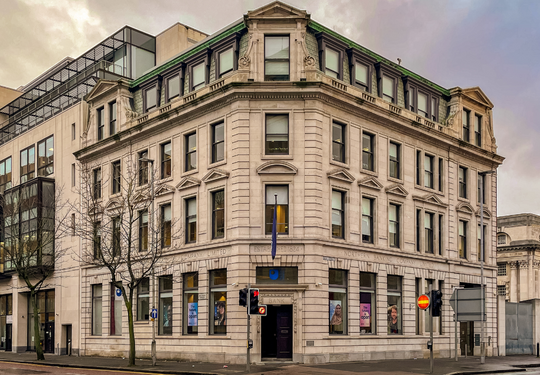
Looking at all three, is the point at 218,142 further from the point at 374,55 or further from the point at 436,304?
the point at 436,304

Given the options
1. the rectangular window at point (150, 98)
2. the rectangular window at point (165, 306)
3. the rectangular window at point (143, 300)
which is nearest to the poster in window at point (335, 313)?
the rectangular window at point (165, 306)

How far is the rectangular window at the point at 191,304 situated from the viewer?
38.0 meters

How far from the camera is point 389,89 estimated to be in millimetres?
42312

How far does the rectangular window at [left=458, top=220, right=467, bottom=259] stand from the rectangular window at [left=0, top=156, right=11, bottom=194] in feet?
Answer: 130

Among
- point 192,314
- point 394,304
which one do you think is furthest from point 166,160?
point 394,304

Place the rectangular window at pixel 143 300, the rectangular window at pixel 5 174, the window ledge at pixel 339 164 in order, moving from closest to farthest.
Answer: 1. the window ledge at pixel 339 164
2. the rectangular window at pixel 143 300
3. the rectangular window at pixel 5 174

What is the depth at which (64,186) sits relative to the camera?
5147 cm

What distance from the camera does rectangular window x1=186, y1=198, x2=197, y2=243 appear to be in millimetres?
39188

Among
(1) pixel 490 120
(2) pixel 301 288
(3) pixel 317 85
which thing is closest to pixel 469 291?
(2) pixel 301 288

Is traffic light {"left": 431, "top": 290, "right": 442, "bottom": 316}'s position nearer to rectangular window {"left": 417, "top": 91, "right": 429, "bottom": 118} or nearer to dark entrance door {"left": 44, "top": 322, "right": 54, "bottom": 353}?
rectangular window {"left": 417, "top": 91, "right": 429, "bottom": 118}

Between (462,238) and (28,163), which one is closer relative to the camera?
(462,238)

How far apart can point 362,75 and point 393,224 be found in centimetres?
936

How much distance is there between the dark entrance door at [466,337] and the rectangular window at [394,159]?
12.2 m

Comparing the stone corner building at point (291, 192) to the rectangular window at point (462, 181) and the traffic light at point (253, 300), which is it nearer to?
the rectangular window at point (462, 181)
